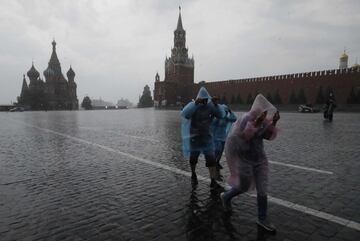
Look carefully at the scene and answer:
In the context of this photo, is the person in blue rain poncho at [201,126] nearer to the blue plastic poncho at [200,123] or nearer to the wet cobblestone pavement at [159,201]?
the blue plastic poncho at [200,123]

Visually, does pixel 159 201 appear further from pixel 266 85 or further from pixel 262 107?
pixel 266 85

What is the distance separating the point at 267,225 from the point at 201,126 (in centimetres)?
191

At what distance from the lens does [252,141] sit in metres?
3.08

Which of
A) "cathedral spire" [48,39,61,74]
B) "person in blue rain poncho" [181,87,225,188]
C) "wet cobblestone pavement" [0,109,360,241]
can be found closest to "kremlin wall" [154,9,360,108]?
"wet cobblestone pavement" [0,109,360,241]

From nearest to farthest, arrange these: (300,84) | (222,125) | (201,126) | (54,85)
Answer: (201,126), (222,125), (300,84), (54,85)

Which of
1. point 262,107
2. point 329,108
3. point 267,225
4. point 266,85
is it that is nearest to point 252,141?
point 262,107

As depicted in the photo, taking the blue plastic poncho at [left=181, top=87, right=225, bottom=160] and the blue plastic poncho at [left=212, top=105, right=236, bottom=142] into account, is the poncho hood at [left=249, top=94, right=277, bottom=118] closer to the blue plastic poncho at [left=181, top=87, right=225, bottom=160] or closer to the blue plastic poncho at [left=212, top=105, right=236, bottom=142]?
the blue plastic poncho at [left=181, top=87, right=225, bottom=160]

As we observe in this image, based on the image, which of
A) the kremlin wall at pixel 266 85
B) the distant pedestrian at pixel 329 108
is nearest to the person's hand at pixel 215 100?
the distant pedestrian at pixel 329 108

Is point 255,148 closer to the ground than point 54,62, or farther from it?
closer to the ground

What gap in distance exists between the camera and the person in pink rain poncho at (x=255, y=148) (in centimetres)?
299

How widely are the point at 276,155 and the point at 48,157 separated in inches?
204

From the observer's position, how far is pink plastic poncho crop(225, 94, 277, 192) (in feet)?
9.85

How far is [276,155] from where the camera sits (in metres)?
6.69

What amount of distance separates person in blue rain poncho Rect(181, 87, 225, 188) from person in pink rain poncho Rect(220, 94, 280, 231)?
1.26 meters
